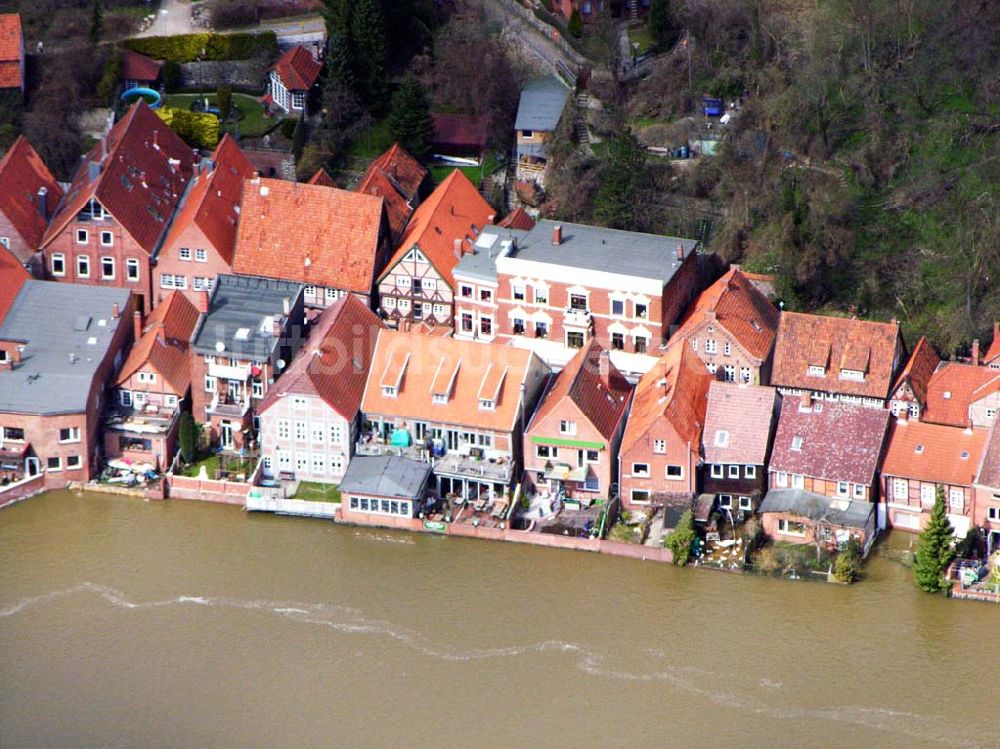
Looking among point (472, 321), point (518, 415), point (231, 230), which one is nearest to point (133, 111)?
point (231, 230)

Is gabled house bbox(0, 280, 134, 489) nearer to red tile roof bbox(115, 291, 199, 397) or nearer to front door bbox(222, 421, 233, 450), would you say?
red tile roof bbox(115, 291, 199, 397)

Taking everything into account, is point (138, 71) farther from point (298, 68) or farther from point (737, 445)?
point (737, 445)

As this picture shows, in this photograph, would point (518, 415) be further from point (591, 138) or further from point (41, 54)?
point (41, 54)

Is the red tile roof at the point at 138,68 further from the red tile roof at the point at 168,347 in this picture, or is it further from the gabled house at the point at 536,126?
the gabled house at the point at 536,126

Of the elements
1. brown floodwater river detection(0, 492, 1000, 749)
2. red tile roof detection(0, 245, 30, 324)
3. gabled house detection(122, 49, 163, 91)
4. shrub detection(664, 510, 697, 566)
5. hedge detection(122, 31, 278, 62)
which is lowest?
brown floodwater river detection(0, 492, 1000, 749)

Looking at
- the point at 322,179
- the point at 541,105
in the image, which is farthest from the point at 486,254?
the point at 541,105

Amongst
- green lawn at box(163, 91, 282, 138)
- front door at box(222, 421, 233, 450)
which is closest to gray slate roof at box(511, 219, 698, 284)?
front door at box(222, 421, 233, 450)

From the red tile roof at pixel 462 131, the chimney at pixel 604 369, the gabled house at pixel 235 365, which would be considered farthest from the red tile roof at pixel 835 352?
the red tile roof at pixel 462 131
